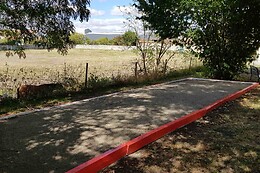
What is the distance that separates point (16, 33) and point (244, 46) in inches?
356

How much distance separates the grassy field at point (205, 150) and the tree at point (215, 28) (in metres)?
5.84

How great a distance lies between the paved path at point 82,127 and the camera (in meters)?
3.80

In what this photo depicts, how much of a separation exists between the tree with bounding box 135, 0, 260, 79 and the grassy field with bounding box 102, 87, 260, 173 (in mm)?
5836

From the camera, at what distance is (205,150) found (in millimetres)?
4414

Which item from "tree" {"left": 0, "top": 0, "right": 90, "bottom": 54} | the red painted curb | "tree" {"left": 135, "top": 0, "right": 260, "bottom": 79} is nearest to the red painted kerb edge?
the red painted curb

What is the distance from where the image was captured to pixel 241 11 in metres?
11.1

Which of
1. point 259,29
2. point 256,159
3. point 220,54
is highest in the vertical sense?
point 259,29

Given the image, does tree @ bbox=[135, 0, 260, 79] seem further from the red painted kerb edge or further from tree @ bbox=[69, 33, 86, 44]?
the red painted kerb edge

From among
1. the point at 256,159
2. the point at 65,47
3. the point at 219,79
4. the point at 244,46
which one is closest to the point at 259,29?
the point at 244,46

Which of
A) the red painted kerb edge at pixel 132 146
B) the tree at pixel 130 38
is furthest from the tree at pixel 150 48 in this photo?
the red painted kerb edge at pixel 132 146

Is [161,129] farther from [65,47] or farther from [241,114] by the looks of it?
[65,47]

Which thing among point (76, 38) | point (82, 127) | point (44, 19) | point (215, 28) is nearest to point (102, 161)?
point (82, 127)

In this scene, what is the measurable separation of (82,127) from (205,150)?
Result: 2.22m

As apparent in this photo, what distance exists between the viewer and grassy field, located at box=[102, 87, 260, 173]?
12.5 ft
